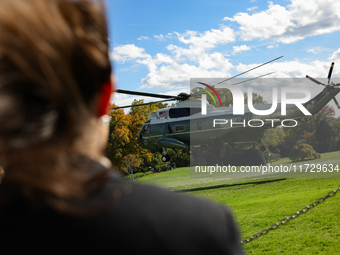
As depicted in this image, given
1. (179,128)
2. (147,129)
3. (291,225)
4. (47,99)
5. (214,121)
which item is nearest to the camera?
(47,99)

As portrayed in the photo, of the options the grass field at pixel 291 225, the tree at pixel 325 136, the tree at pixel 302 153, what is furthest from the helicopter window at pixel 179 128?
the tree at pixel 325 136

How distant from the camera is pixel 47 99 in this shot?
2.32 ft

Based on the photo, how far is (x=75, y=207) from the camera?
0.72 metres

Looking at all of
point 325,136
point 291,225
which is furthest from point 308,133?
point 291,225

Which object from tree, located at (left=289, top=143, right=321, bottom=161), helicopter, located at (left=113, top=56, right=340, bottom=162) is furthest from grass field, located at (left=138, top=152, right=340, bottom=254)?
tree, located at (left=289, top=143, right=321, bottom=161)

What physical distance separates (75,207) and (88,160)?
0.12m

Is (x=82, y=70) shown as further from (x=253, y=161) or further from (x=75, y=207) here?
(x=253, y=161)

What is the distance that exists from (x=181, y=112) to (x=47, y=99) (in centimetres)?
1703

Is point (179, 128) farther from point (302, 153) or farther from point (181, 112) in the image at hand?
point (302, 153)

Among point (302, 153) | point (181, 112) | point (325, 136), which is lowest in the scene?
point (302, 153)

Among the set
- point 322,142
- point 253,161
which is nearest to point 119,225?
point 253,161

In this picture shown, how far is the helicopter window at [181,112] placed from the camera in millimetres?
17438

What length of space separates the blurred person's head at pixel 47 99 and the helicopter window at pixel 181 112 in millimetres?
16768

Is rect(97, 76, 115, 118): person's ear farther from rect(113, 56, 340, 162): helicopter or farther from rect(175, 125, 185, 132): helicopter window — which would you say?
rect(175, 125, 185, 132): helicopter window
